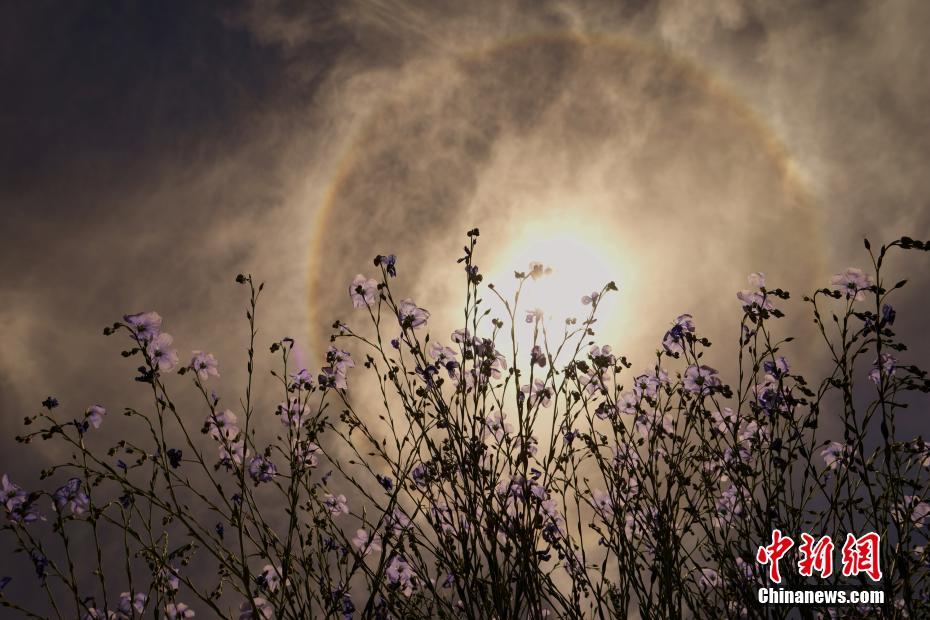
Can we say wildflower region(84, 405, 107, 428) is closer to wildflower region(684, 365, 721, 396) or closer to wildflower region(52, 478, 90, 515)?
wildflower region(52, 478, 90, 515)

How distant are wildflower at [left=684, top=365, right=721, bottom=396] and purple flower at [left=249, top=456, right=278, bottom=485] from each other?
2848 mm

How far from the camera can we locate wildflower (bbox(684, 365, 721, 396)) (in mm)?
4250

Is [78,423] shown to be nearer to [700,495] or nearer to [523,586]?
[523,586]

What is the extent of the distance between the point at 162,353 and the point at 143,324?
27 centimetres

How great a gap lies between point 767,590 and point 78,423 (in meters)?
3.92

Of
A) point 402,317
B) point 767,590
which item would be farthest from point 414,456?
point 767,590

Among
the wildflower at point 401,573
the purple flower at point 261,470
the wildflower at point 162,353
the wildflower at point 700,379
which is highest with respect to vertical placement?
the wildflower at point 700,379

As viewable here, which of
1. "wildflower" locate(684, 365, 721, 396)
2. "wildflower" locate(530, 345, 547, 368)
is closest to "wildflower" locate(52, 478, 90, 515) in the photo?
"wildflower" locate(530, 345, 547, 368)

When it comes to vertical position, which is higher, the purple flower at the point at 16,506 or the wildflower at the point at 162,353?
the wildflower at the point at 162,353

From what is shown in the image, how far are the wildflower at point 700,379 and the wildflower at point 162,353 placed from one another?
10.7 feet

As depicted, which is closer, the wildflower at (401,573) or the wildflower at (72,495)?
the wildflower at (72,495)

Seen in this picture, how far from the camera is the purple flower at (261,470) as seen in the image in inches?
170

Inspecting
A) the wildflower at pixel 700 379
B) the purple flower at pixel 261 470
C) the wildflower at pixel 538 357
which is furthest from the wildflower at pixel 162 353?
the wildflower at pixel 700 379

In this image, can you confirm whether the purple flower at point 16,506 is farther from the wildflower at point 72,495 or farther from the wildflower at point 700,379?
the wildflower at point 700,379
